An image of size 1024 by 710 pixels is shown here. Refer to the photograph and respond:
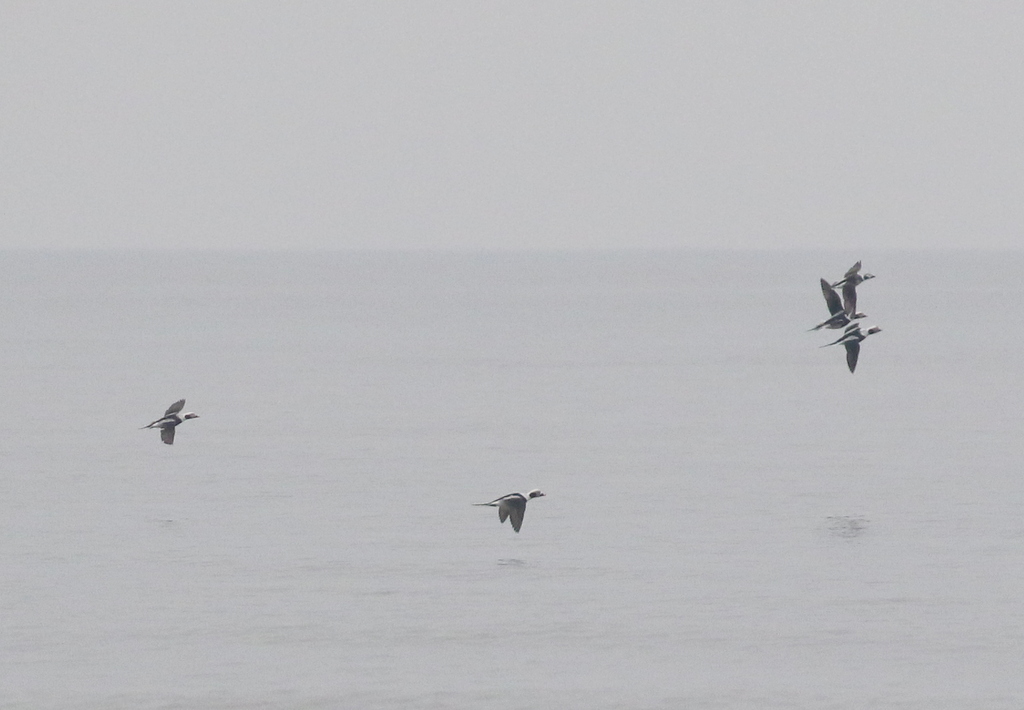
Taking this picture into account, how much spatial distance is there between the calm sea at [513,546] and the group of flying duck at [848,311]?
6.04 meters

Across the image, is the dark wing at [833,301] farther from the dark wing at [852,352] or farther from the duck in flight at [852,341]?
the dark wing at [852,352]

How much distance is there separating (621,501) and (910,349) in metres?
74.9

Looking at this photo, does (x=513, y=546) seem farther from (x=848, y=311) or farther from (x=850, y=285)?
(x=850, y=285)

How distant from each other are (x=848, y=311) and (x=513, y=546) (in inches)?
590

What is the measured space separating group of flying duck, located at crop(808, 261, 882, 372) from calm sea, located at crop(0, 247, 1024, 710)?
6.04m

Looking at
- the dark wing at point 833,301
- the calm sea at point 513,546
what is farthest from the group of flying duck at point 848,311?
the calm sea at point 513,546

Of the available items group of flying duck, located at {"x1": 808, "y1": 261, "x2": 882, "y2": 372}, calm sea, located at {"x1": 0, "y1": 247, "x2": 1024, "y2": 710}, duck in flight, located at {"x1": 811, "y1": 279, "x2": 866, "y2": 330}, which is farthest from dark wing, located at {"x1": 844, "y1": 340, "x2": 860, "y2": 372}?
calm sea, located at {"x1": 0, "y1": 247, "x2": 1024, "y2": 710}

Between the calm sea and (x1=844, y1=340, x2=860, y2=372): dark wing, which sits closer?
(x1=844, y1=340, x2=860, y2=372): dark wing

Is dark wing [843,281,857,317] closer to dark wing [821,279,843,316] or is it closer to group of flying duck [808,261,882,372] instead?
group of flying duck [808,261,882,372]

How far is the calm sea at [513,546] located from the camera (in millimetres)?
34250

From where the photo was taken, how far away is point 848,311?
32375mm

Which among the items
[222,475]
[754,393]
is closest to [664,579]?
[222,475]

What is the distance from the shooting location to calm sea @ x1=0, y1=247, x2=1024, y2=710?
34.2 metres

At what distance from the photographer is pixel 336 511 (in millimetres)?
50406
